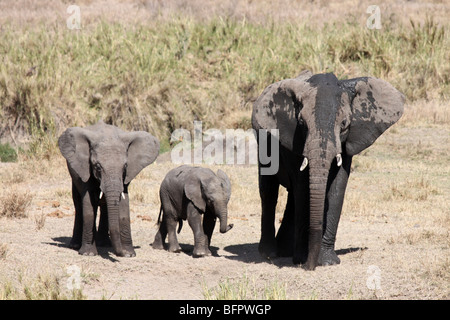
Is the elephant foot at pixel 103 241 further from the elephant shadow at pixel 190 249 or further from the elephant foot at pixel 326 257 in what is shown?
the elephant foot at pixel 326 257

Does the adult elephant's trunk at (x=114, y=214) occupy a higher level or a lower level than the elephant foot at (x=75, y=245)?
higher

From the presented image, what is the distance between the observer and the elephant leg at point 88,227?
381 inches

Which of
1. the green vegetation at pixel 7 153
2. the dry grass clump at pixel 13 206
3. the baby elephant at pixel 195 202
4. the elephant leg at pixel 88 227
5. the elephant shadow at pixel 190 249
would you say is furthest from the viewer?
the green vegetation at pixel 7 153

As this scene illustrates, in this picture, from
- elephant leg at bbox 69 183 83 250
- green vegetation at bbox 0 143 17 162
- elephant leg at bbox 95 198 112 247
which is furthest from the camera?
green vegetation at bbox 0 143 17 162

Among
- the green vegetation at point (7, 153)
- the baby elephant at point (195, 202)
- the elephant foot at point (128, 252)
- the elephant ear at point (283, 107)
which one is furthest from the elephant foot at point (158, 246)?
the green vegetation at point (7, 153)

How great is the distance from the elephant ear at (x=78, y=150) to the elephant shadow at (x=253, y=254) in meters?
2.23

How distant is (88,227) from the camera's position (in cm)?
970

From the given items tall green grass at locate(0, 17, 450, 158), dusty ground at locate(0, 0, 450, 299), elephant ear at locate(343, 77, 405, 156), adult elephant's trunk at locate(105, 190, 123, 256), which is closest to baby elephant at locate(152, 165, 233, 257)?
dusty ground at locate(0, 0, 450, 299)

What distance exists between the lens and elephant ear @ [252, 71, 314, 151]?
A: 8828 mm

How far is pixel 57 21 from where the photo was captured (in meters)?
27.5

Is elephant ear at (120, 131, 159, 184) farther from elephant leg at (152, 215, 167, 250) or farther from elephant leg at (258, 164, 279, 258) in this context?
elephant leg at (258, 164, 279, 258)

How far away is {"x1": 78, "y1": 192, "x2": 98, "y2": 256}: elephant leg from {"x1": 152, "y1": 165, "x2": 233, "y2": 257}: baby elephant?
3.58ft

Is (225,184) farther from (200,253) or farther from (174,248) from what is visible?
(174,248)
